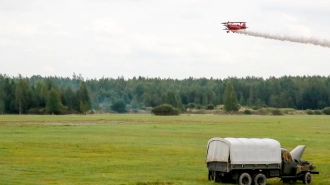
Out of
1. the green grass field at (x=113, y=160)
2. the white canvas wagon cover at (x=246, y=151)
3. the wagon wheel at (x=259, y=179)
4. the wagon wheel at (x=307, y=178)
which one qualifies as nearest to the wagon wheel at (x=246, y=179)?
the wagon wheel at (x=259, y=179)

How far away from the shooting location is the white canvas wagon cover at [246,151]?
3528 centimetres

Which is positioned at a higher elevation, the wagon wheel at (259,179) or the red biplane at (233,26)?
the red biplane at (233,26)

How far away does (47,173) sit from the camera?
134 ft

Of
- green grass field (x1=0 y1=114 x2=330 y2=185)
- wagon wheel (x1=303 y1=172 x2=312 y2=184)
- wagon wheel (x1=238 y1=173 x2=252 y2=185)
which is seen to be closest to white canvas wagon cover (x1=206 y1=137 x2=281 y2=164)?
wagon wheel (x1=238 y1=173 x2=252 y2=185)

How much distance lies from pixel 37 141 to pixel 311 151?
26.9 m

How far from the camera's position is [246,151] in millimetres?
35531

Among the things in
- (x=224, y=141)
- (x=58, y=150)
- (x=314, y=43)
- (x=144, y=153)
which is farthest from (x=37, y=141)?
(x=224, y=141)

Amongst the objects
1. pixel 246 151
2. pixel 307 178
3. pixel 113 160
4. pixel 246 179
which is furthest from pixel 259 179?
pixel 113 160

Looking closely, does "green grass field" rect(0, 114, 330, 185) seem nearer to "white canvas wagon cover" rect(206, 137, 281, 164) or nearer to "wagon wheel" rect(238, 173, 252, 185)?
"white canvas wagon cover" rect(206, 137, 281, 164)

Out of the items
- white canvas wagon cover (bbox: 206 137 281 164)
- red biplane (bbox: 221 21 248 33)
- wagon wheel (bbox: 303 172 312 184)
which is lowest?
wagon wheel (bbox: 303 172 312 184)

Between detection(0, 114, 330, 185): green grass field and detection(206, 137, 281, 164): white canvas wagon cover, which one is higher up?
detection(206, 137, 281, 164): white canvas wagon cover

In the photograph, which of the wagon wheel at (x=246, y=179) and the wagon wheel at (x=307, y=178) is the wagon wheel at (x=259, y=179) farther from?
the wagon wheel at (x=307, y=178)

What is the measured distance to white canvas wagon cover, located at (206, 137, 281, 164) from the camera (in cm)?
3528

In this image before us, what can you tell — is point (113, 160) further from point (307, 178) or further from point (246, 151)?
point (307, 178)
